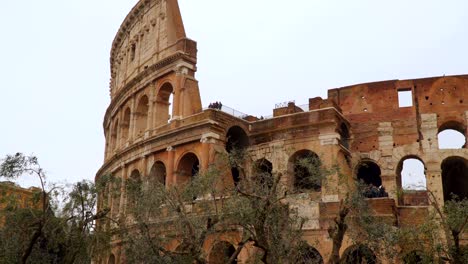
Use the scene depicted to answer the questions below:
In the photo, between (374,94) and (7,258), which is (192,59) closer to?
(374,94)

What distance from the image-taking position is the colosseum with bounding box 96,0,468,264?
20000mm

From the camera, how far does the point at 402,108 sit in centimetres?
2175

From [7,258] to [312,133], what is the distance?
11.5m

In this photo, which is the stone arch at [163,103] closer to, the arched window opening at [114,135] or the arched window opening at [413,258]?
the arched window opening at [114,135]

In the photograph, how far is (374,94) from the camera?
22.2 meters

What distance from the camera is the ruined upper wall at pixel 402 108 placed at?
2130cm

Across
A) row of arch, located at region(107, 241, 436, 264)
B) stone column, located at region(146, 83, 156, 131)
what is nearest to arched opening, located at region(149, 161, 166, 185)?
stone column, located at region(146, 83, 156, 131)

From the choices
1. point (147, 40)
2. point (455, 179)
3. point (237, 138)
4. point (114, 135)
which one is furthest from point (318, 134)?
point (114, 135)

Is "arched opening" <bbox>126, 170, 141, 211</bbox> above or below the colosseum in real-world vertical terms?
below

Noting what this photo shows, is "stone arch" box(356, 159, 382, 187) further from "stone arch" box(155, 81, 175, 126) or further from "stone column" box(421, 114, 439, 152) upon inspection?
"stone arch" box(155, 81, 175, 126)

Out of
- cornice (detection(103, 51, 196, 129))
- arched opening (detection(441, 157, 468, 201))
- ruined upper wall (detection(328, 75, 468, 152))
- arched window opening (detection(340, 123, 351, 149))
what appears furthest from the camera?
Result: arched opening (detection(441, 157, 468, 201))

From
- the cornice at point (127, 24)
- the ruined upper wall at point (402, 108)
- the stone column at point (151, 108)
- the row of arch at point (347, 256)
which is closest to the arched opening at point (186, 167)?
the stone column at point (151, 108)

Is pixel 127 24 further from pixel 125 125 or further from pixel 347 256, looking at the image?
pixel 347 256

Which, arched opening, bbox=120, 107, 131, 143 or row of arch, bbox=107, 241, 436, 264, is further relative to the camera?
arched opening, bbox=120, 107, 131, 143
